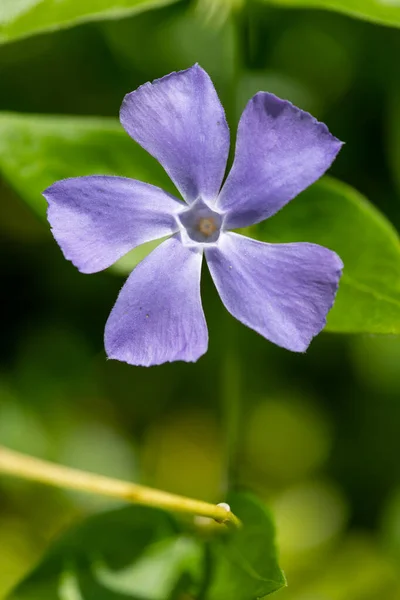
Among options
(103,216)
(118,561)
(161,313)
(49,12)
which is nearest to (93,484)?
(161,313)

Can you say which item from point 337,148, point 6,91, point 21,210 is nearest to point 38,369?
point 21,210

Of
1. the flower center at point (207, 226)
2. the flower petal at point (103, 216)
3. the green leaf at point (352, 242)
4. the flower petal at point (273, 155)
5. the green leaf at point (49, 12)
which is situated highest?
the green leaf at point (49, 12)

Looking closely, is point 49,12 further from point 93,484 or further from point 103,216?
point 93,484

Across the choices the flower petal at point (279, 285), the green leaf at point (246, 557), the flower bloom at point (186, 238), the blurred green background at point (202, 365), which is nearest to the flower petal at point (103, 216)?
the flower bloom at point (186, 238)

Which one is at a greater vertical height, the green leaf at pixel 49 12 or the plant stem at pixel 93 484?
the green leaf at pixel 49 12

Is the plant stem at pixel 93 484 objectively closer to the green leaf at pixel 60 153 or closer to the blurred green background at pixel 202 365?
the green leaf at pixel 60 153

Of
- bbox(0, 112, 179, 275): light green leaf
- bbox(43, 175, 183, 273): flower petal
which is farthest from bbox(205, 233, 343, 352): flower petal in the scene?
bbox(0, 112, 179, 275): light green leaf

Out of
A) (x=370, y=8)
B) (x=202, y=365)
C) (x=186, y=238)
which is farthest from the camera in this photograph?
(x=202, y=365)
